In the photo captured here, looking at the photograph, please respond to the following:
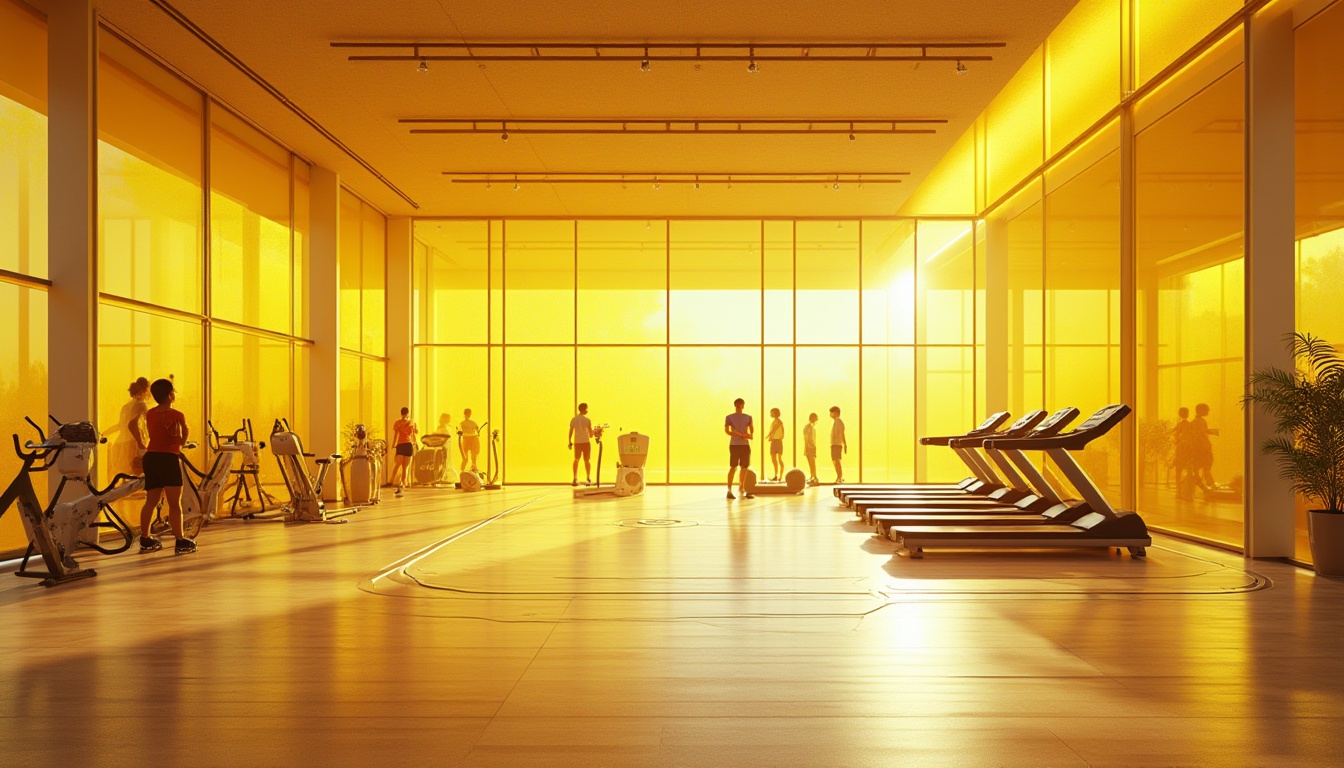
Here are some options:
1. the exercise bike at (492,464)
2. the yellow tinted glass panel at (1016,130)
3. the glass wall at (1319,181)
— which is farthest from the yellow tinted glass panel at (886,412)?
the glass wall at (1319,181)

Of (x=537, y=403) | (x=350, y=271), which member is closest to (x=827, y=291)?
(x=537, y=403)

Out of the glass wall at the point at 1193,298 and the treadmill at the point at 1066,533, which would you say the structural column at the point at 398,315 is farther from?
the glass wall at the point at 1193,298

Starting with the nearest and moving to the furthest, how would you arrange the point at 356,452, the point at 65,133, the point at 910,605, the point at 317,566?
1. the point at 910,605
2. the point at 317,566
3. the point at 65,133
4. the point at 356,452

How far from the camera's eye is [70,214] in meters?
7.78

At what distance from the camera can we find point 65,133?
778 cm

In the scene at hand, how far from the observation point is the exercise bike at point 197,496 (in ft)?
28.3

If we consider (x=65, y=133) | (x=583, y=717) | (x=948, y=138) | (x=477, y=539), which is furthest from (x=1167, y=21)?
(x=65, y=133)

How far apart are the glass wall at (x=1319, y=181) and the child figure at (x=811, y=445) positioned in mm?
8933

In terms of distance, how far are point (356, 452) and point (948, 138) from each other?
825 cm

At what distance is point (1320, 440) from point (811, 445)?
9739mm

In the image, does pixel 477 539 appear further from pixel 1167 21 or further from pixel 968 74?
pixel 1167 21

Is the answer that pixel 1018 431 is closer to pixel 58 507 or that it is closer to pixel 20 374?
pixel 58 507

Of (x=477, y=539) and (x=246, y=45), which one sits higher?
(x=246, y=45)

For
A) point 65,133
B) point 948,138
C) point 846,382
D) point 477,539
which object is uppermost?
point 948,138
